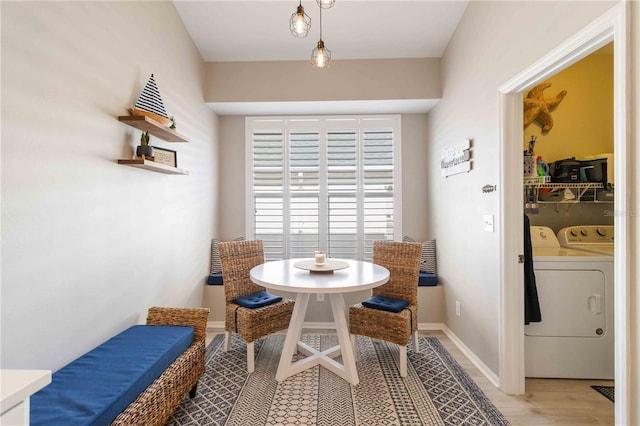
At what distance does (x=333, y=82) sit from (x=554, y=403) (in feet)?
10.7

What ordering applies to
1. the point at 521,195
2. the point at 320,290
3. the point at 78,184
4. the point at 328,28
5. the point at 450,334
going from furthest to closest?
the point at 450,334 → the point at 328,28 → the point at 521,195 → the point at 320,290 → the point at 78,184

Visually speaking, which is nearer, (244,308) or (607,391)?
(607,391)

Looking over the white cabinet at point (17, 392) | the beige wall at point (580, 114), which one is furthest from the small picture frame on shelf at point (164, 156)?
the beige wall at point (580, 114)

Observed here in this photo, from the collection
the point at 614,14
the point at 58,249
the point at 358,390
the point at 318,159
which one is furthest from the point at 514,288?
the point at 58,249

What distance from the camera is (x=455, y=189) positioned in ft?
9.50

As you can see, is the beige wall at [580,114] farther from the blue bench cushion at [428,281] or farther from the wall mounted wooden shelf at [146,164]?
the wall mounted wooden shelf at [146,164]

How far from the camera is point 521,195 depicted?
2.07m

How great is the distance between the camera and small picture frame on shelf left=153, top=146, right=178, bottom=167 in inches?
87.7

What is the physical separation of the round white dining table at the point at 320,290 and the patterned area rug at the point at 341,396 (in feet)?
0.24

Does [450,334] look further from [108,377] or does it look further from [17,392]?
[17,392]

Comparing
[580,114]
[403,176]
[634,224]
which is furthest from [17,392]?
[580,114]

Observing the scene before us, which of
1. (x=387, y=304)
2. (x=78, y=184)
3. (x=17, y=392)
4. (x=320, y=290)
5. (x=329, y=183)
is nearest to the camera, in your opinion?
(x=17, y=392)

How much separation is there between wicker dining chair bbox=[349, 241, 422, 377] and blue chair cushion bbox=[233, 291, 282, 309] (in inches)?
27.4

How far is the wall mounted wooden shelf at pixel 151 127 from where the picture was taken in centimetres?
192
